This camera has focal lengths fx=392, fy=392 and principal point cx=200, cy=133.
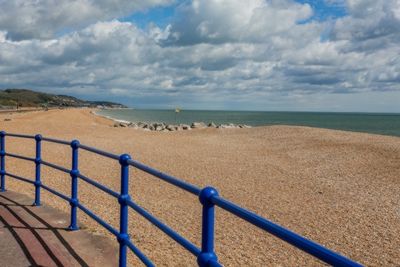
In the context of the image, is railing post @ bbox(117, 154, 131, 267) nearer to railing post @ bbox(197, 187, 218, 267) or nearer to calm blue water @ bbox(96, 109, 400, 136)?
railing post @ bbox(197, 187, 218, 267)

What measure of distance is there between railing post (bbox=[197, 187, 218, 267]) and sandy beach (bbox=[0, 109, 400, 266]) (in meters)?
3.04

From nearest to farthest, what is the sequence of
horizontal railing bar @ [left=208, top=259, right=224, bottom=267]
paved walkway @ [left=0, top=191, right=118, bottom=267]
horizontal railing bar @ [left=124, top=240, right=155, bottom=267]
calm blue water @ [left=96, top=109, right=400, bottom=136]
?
horizontal railing bar @ [left=208, top=259, right=224, bottom=267]
horizontal railing bar @ [left=124, top=240, right=155, bottom=267]
paved walkway @ [left=0, top=191, right=118, bottom=267]
calm blue water @ [left=96, top=109, right=400, bottom=136]

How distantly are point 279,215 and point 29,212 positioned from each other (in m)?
4.56

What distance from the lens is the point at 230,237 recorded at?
20.7ft

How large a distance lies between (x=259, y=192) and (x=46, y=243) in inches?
245

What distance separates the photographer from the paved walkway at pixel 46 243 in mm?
3861

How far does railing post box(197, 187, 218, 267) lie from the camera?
2.10 metres

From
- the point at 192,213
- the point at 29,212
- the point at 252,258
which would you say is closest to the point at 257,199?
the point at 192,213

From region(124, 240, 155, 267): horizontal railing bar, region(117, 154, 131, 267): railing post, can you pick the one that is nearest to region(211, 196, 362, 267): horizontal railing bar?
region(124, 240, 155, 267): horizontal railing bar

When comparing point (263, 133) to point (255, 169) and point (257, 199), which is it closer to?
point (255, 169)

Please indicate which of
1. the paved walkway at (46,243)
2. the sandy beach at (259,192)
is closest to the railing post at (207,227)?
the paved walkway at (46,243)

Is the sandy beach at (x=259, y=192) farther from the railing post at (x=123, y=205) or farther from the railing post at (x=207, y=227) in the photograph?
the railing post at (x=207, y=227)

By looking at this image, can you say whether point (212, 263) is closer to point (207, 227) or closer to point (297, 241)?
point (207, 227)

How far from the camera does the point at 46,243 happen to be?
4.23 meters
